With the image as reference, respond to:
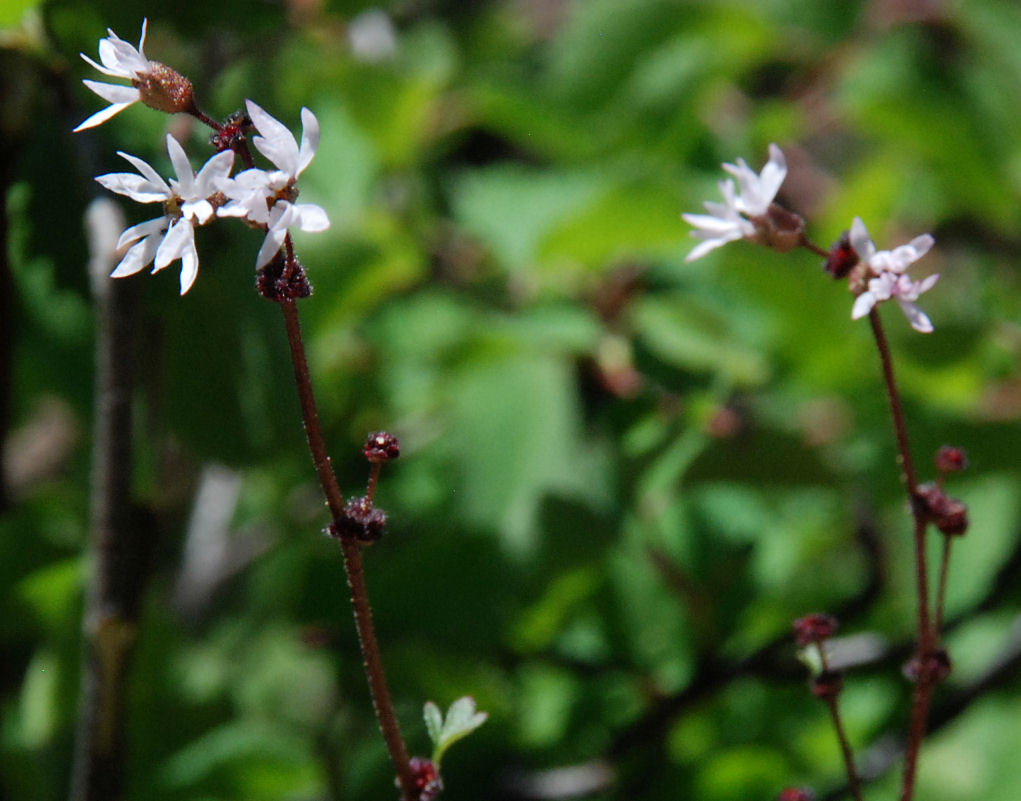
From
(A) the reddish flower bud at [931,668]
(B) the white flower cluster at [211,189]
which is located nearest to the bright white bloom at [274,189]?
(B) the white flower cluster at [211,189]

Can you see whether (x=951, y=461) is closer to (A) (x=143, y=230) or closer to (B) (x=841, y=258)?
(B) (x=841, y=258)

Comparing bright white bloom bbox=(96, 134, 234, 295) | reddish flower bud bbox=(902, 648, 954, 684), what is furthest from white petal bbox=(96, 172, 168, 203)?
reddish flower bud bbox=(902, 648, 954, 684)

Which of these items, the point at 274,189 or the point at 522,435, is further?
the point at 522,435

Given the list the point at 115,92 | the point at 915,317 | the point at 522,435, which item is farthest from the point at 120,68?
the point at 522,435

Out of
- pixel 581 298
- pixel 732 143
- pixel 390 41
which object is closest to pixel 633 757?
pixel 581 298

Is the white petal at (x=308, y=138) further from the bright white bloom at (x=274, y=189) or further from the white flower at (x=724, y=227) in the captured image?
the white flower at (x=724, y=227)

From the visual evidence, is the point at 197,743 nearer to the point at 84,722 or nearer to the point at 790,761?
the point at 84,722

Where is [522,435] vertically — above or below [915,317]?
above
